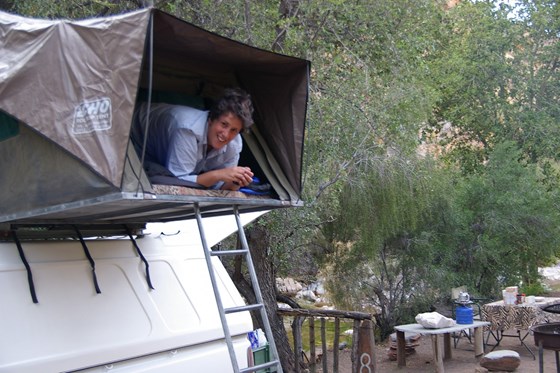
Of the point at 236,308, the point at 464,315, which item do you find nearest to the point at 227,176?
the point at 236,308

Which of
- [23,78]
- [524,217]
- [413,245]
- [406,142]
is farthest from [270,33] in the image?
[524,217]

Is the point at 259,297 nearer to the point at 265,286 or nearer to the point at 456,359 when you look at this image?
the point at 265,286

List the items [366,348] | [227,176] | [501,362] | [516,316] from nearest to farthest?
1. [227,176]
2. [366,348]
3. [501,362]
4. [516,316]

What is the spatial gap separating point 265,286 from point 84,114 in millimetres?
6082

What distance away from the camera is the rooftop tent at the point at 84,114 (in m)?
3.35

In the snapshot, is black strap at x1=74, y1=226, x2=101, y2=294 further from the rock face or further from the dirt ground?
the rock face

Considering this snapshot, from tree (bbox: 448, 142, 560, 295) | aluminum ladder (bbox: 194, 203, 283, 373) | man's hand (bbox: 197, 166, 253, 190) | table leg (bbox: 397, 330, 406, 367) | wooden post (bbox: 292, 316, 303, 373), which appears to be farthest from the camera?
tree (bbox: 448, 142, 560, 295)

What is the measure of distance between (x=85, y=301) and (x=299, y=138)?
179cm

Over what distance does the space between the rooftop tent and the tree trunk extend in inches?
183

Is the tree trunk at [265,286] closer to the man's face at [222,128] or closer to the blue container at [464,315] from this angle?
the blue container at [464,315]

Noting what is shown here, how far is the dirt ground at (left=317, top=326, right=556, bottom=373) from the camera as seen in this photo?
1063 cm

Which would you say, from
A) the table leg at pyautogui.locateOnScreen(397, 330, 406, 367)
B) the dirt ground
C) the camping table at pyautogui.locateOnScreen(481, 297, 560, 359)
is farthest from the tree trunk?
the camping table at pyautogui.locateOnScreen(481, 297, 560, 359)

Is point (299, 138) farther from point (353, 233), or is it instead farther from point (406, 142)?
point (353, 233)

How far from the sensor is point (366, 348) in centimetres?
743
